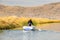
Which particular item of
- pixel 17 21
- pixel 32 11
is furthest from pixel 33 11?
pixel 17 21

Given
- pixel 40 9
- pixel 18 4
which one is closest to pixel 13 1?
pixel 18 4

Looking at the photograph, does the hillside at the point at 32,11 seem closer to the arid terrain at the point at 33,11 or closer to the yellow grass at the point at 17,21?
the arid terrain at the point at 33,11

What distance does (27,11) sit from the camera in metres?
19.6

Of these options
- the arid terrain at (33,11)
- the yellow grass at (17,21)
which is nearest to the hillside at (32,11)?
the arid terrain at (33,11)

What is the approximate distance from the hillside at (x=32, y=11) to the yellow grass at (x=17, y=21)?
0.79 ft

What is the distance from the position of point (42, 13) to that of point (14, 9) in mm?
1591

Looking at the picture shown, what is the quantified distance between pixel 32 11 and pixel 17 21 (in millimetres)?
1008

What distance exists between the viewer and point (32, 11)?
19.7m

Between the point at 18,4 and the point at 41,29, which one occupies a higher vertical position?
the point at 18,4

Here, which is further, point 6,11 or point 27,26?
point 6,11

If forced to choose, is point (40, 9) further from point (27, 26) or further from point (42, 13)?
point (27, 26)

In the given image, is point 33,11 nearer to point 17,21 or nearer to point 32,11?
point 32,11

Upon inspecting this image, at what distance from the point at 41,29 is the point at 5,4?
2515mm

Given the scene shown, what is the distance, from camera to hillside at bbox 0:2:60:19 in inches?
770
